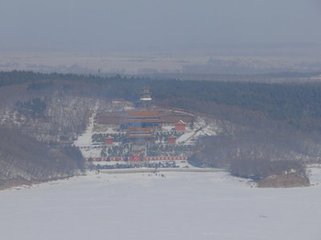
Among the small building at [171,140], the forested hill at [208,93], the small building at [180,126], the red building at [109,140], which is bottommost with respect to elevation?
the red building at [109,140]

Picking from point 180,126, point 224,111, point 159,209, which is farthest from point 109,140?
point 159,209

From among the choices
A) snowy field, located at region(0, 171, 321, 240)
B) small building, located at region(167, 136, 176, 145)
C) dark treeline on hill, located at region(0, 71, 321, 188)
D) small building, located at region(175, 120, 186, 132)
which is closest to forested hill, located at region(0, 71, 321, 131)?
dark treeline on hill, located at region(0, 71, 321, 188)

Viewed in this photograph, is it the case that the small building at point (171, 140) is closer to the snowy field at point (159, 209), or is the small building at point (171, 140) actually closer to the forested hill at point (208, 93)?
the forested hill at point (208, 93)

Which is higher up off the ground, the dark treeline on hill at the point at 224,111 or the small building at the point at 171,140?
the dark treeline on hill at the point at 224,111

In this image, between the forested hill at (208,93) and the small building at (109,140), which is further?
the forested hill at (208,93)

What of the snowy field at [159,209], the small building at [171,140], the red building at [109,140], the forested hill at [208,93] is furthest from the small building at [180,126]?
the snowy field at [159,209]

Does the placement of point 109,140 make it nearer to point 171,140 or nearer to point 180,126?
point 171,140

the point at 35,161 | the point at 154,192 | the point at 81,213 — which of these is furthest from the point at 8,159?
the point at 81,213

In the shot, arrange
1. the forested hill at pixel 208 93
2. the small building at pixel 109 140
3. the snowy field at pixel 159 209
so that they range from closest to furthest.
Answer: the snowy field at pixel 159 209, the small building at pixel 109 140, the forested hill at pixel 208 93
